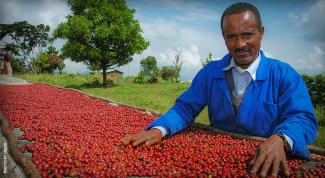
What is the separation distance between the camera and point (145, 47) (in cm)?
2203

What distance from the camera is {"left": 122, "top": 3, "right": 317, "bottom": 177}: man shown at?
2.86 meters

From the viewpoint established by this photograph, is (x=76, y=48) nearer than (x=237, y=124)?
No

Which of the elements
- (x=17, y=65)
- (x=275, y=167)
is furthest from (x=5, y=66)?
(x=275, y=167)

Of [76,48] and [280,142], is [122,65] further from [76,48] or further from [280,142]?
[280,142]

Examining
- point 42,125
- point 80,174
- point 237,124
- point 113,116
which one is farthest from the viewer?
point 113,116

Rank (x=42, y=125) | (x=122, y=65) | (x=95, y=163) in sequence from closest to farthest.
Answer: (x=95, y=163)
(x=42, y=125)
(x=122, y=65)

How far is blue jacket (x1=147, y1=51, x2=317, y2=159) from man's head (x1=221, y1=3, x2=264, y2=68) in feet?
0.89

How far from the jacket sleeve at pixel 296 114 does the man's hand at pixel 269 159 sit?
26 centimetres

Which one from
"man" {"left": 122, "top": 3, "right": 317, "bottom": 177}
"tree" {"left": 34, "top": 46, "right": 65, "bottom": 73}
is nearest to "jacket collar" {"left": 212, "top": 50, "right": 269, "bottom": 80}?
"man" {"left": 122, "top": 3, "right": 317, "bottom": 177}

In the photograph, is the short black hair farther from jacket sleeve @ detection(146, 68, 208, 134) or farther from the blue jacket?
jacket sleeve @ detection(146, 68, 208, 134)

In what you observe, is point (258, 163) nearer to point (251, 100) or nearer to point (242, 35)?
point (251, 100)

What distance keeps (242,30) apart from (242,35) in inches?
1.9

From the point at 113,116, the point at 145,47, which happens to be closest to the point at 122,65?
the point at 145,47

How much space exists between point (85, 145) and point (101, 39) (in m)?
18.1
